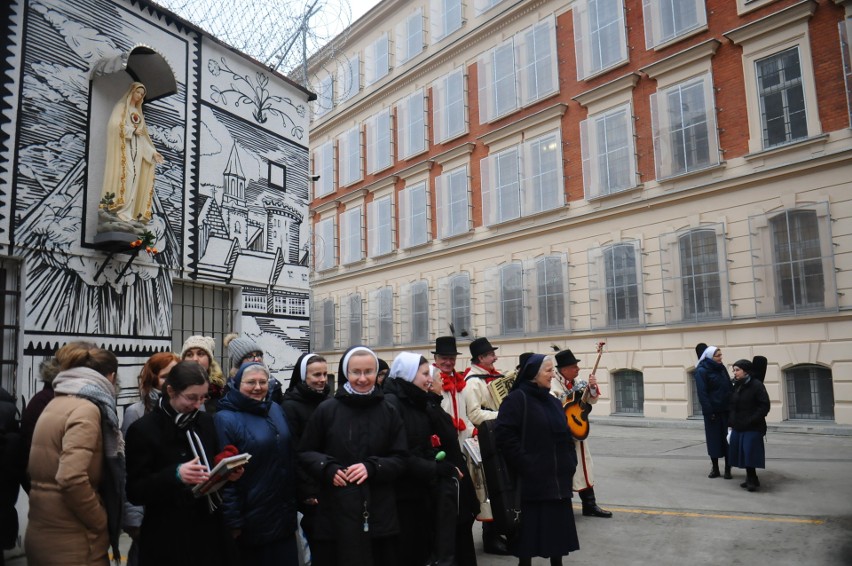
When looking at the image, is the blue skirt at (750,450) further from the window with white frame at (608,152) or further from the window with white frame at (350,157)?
the window with white frame at (350,157)

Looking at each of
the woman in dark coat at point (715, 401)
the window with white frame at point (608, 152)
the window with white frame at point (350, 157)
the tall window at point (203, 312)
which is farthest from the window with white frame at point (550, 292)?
the tall window at point (203, 312)

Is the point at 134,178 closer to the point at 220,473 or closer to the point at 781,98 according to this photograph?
the point at 220,473

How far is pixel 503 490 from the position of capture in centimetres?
468

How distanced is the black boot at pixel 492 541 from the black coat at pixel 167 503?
10.1 feet

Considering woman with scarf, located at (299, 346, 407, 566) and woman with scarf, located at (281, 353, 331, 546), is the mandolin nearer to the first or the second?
woman with scarf, located at (281, 353, 331, 546)

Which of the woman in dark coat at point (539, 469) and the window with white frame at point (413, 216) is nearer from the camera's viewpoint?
the woman in dark coat at point (539, 469)

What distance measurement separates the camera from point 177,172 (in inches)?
304

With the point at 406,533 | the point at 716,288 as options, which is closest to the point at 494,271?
the point at 716,288

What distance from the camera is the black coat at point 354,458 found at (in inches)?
139

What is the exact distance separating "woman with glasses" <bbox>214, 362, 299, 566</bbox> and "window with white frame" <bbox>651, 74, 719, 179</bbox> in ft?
48.4

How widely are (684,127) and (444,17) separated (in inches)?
418

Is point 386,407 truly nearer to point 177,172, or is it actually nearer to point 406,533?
point 406,533

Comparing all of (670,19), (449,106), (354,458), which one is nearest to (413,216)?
(449,106)

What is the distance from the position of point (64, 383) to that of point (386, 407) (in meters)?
1.76
